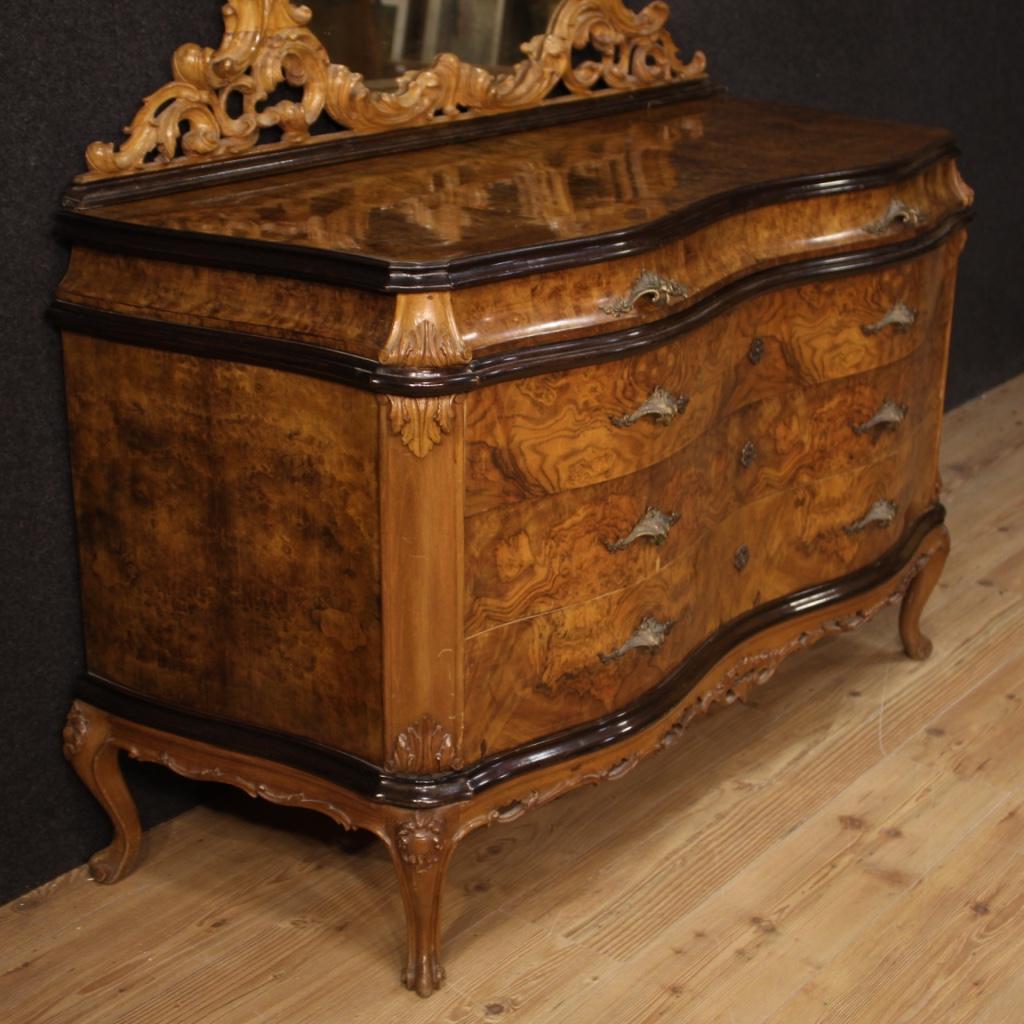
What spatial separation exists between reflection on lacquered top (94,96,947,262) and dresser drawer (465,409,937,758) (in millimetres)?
531

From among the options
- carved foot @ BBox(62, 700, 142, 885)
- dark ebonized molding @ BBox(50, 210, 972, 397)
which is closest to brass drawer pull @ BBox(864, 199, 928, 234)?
dark ebonized molding @ BBox(50, 210, 972, 397)

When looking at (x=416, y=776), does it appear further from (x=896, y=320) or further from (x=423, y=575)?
(x=896, y=320)

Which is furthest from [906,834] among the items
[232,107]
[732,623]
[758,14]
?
[758,14]

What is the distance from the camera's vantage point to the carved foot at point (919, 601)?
3318 mm

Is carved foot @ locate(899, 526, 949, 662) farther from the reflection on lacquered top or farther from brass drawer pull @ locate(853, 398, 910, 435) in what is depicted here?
the reflection on lacquered top

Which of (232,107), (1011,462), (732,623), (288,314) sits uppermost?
(232,107)

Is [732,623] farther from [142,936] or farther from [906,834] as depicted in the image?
[142,936]

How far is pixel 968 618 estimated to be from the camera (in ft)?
11.7

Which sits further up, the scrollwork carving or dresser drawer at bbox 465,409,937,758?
dresser drawer at bbox 465,409,937,758

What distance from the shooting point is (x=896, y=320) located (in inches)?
113

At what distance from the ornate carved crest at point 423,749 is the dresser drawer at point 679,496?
0.14m

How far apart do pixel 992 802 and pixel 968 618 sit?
0.74m

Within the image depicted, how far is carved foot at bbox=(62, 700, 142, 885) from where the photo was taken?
8.30 ft

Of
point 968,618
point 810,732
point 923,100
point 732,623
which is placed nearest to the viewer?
point 732,623
